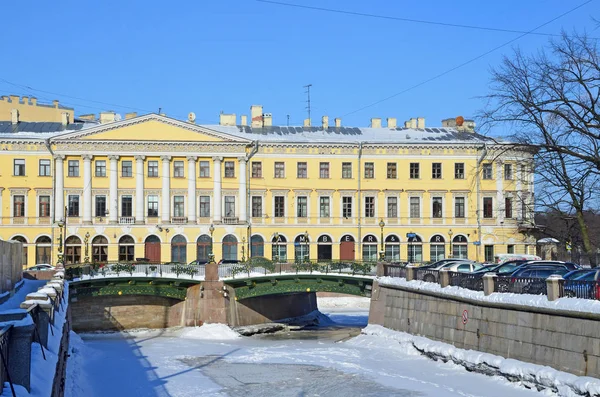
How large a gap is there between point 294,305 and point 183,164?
1599 cm

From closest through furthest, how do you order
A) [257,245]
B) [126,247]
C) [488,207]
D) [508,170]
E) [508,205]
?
[508,170], [126,247], [257,245], [508,205], [488,207]

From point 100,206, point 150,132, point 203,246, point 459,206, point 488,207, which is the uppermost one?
point 150,132

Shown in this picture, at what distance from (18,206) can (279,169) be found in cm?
1955

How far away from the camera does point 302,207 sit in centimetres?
6906

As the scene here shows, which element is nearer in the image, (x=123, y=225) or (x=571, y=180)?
(x=571, y=180)

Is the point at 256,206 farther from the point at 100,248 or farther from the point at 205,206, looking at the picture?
the point at 100,248

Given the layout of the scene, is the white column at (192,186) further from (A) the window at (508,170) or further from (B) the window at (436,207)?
(A) the window at (508,170)

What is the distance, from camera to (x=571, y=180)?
35.8 meters

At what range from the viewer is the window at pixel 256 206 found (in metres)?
68.6

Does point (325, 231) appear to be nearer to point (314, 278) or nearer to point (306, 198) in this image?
point (306, 198)

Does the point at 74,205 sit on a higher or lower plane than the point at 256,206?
higher

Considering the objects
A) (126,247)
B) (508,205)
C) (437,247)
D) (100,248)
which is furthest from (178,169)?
(508,205)

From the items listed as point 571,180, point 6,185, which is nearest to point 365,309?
point 6,185

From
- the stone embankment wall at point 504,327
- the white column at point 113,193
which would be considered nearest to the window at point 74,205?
the white column at point 113,193
